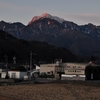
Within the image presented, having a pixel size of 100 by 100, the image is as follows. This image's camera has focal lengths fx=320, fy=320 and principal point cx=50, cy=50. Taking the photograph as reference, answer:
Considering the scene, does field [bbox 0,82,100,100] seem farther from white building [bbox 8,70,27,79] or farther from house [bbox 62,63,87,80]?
white building [bbox 8,70,27,79]

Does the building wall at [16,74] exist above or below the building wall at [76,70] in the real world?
below

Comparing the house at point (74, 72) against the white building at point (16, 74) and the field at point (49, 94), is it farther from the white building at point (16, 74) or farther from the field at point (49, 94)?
the field at point (49, 94)

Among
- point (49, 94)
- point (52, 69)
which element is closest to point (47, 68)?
point (52, 69)

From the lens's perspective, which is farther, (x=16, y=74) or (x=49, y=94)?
(x=16, y=74)

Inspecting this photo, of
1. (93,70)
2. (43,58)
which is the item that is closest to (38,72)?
(93,70)

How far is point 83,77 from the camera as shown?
66.8m

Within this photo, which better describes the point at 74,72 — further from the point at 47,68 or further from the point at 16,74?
the point at 16,74

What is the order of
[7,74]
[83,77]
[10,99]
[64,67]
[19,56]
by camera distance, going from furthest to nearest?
[19,56] → [64,67] → [7,74] → [83,77] → [10,99]

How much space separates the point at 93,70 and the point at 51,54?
12232cm

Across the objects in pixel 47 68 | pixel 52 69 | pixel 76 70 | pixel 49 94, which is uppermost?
pixel 47 68

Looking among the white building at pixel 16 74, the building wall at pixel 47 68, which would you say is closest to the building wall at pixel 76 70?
the building wall at pixel 47 68

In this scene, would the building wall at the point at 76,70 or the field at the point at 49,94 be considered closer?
the field at the point at 49,94

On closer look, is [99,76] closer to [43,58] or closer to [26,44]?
[43,58]

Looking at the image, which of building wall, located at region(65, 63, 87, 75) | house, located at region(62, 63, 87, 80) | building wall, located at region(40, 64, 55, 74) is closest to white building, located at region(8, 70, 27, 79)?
house, located at region(62, 63, 87, 80)
